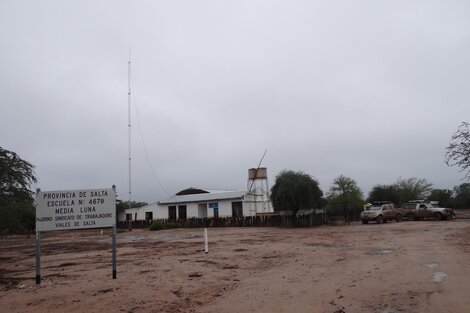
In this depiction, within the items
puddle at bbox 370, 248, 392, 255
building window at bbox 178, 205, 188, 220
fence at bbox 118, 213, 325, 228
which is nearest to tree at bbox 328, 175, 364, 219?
fence at bbox 118, 213, 325, 228

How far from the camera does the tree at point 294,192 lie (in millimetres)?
40750

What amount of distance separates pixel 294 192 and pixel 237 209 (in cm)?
1262

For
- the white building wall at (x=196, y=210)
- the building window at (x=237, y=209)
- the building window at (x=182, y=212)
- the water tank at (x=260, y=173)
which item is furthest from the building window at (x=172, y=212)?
the water tank at (x=260, y=173)

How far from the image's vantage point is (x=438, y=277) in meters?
11.0

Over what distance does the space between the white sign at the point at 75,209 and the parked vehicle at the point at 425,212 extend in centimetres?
3960

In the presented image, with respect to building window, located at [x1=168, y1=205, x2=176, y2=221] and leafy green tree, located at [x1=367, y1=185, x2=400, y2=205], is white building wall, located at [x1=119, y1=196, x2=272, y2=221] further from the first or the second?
leafy green tree, located at [x1=367, y1=185, x2=400, y2=205]

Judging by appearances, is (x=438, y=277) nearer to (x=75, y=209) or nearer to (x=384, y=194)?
(x=75, y=209)

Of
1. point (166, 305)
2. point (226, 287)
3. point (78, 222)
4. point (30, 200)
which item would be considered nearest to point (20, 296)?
point (78, 222)

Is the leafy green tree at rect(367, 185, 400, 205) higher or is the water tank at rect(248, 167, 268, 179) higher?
the water tank at rect(248, 167, 268, 179)

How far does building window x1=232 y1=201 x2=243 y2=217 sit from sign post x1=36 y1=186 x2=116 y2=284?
3980 cm

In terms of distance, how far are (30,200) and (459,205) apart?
248ft

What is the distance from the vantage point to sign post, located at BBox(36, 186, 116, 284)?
37.9ft

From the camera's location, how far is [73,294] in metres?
10.0

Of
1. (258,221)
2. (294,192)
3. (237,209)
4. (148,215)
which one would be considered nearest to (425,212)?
(294,192)
